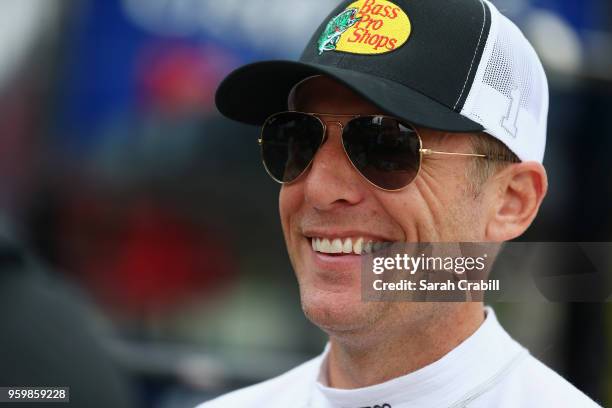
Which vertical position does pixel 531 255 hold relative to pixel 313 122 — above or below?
below

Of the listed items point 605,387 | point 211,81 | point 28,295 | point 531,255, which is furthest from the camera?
point 211,81

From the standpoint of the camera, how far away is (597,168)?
559cm

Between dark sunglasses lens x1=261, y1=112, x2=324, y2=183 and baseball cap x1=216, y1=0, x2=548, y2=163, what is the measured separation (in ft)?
0.35

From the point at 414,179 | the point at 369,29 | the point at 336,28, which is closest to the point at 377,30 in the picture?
the point at 369,29

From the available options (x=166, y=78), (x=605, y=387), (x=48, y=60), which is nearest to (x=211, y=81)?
(x=166, y=78)

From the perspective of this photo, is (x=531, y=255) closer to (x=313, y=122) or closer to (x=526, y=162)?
(x=526, y=162)

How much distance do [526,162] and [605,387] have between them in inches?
118

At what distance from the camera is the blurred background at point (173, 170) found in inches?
211

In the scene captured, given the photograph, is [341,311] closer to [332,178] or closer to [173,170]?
[332,178]

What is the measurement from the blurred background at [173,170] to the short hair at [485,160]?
3218 mm

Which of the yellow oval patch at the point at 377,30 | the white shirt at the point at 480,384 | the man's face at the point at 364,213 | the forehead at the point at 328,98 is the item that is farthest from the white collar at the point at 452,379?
the yellow oval patch at the point at 377,30

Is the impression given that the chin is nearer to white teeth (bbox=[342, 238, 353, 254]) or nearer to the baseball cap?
white teeth (bbox=[342, 238, 353, 254])

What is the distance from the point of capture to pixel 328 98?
229cm

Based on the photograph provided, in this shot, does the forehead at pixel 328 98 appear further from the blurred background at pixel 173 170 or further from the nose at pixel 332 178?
the blurred background at pixel 173 170
